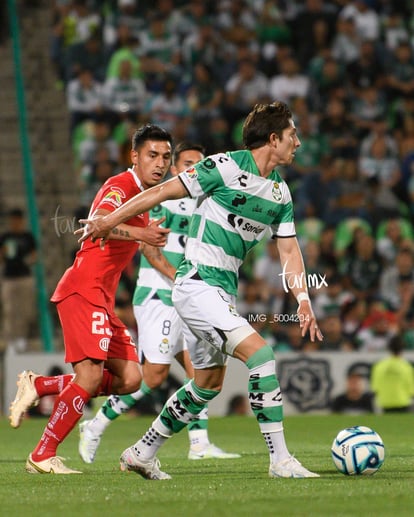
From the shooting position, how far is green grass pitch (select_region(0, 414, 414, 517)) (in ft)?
18.8

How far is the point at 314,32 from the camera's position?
18.5 metres

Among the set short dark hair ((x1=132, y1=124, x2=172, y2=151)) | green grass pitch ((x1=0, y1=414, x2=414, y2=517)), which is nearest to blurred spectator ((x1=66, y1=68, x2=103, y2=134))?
green grass pitch ((x1=0, y1=414, x2=414, y2=517))

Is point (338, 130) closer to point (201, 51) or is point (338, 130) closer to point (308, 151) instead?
point (308, 151)

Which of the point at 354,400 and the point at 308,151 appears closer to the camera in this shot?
the point at 354,400

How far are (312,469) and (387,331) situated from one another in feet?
23.7

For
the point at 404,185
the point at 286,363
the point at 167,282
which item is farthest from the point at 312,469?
the point at 404,185

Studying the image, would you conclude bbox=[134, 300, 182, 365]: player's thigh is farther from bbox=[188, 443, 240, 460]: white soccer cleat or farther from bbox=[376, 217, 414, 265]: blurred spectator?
bbox=[376, 217, 414, 265]: blurred spectator

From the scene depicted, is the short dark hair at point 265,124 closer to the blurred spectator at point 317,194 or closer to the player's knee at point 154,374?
the player's knee at point 154,374

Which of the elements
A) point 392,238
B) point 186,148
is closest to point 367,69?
point 392,238

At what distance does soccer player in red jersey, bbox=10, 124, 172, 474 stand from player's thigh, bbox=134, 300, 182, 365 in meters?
1.54

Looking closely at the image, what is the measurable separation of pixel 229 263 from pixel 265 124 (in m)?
0.87

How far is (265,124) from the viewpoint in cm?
740

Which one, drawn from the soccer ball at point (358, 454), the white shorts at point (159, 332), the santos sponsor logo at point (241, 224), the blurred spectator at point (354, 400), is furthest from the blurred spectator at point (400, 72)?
the soccer ball at point (358, 454)

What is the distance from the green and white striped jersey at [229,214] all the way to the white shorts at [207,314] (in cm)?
8
